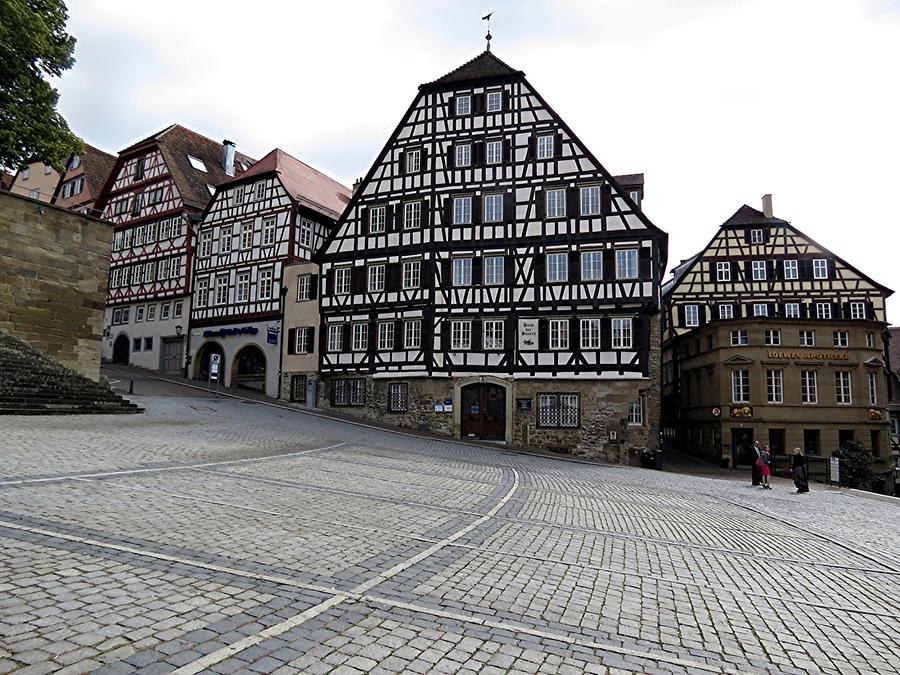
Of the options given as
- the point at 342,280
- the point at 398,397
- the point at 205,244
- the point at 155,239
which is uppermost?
the point at 155,239

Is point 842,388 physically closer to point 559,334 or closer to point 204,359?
point 559,334

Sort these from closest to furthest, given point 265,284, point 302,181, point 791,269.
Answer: point 265,284 < point 791,269 < point 302,181

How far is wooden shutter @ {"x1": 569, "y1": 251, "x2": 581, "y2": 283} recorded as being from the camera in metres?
27.2

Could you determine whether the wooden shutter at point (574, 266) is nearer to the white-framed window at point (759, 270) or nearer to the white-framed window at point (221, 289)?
the white-framed window at point (759, 270)

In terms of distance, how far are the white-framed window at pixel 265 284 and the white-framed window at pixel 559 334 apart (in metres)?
16.2

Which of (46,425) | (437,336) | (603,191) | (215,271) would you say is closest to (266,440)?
(46,425)

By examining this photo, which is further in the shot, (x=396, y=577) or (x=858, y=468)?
(x=858, y=468)

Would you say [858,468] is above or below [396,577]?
below

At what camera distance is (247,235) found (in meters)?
36.4

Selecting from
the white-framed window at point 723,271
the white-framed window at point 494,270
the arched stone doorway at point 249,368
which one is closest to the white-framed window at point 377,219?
the white-framed window at point 494,270

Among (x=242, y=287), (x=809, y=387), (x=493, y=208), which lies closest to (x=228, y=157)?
(x=242, y=287)

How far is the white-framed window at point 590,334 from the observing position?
2662cm

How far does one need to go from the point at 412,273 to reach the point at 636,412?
11843mm

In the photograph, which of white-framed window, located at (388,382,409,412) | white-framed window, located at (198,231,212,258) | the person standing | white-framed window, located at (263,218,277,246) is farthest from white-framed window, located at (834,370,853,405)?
white-framed window, located at (198,231,212,258)
